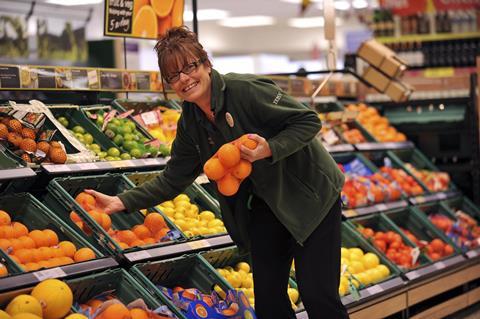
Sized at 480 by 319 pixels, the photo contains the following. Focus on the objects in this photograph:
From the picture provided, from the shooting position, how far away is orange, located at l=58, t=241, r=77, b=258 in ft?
11.8

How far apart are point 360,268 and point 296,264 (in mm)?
1856

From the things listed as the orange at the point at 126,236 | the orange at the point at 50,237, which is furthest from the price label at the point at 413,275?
the orange at the point at 50,237

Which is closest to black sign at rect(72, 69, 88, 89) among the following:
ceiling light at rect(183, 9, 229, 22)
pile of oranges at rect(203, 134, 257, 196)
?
pile of oranges at rect(203, 134, 257, 196)

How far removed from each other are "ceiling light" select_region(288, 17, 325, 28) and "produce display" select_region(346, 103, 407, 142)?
13.4m

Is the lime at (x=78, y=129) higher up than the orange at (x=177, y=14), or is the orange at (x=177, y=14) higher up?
the orange at (x=177, y=14)

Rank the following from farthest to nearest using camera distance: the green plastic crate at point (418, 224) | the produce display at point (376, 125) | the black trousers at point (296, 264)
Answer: the produce display at point (376, 125) < the green plastic crate at point (418, 224) < the black trousers at point (296, 264)

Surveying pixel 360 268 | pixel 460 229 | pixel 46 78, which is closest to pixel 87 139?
pixel 46 78

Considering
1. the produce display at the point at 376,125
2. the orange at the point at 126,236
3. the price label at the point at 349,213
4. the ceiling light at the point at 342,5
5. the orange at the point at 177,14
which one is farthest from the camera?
the ceiling light at the point at 342,5

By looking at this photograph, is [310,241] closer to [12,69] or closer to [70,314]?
[70,314]

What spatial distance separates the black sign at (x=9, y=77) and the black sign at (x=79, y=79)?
0.46 metres

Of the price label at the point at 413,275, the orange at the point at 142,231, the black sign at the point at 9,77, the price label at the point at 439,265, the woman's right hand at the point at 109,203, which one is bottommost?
the price label at the point at 439,265

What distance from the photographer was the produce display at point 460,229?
643 cm

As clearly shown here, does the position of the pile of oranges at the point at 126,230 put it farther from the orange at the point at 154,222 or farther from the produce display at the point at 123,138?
the produce display at the point at 123,138

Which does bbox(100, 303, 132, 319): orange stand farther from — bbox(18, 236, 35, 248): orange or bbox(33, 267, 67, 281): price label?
bbox(18, 236, 35, 248): orange
